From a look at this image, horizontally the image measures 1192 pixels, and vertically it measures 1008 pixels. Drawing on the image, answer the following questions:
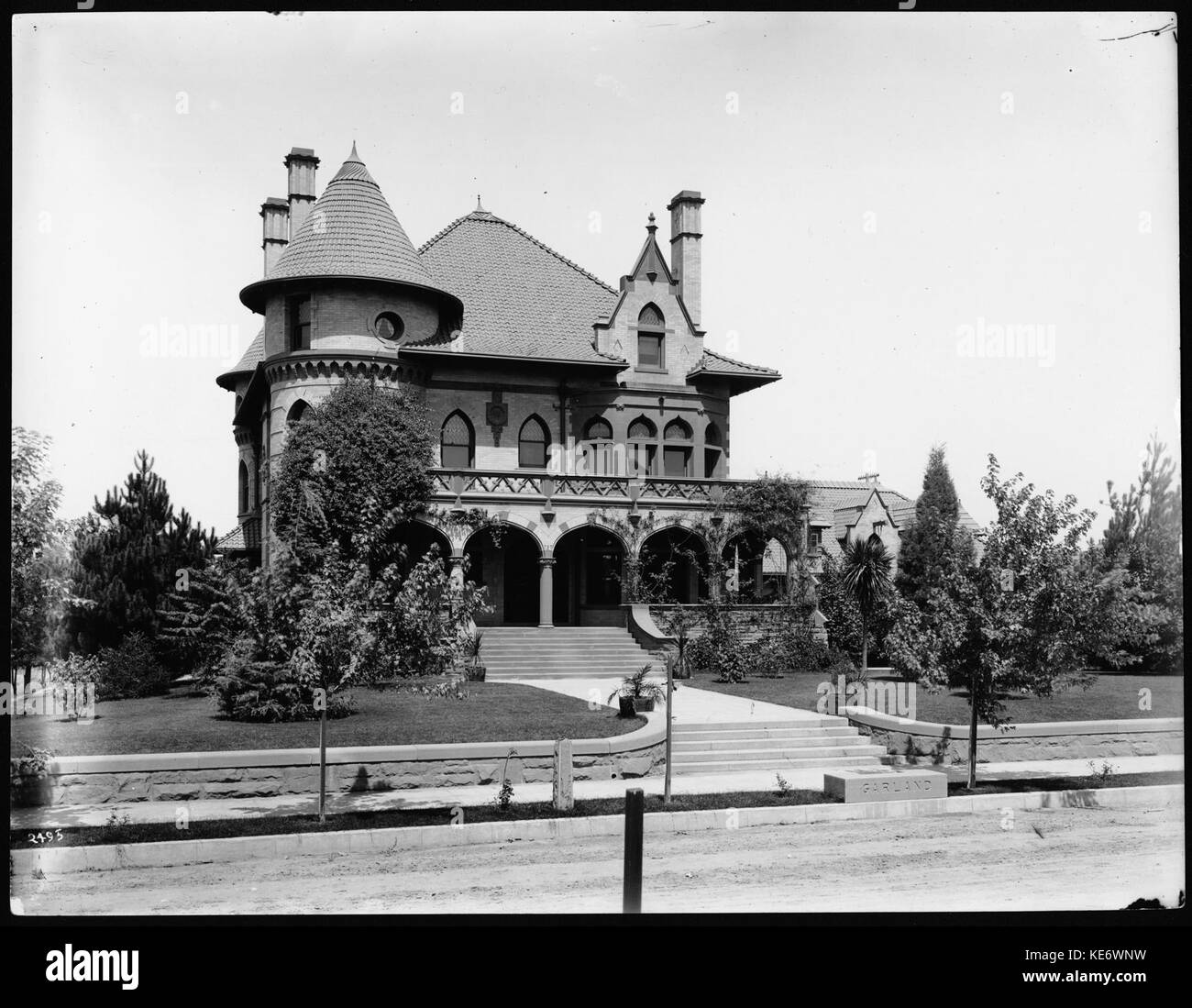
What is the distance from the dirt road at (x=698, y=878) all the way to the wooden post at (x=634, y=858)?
3.95 feet

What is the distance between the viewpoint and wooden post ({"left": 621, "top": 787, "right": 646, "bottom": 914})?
9828 millimetres

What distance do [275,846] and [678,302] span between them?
84.1 feet

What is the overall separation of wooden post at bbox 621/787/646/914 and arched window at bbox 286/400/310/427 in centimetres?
2250

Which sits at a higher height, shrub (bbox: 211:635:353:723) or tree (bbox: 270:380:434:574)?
tree (bbox: 270:380:434:574)

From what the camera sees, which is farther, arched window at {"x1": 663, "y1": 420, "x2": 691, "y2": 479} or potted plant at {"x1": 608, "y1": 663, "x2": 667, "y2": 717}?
arched window at {"x1": 663, "y1": 420, "x2": 691, "y2": 479}

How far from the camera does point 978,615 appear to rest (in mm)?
17031

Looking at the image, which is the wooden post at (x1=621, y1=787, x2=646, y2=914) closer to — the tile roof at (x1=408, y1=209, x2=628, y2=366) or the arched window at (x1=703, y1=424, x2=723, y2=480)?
the tile roof at (x1=408, y1=209, x2=628, y2=366)

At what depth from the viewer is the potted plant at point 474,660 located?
24859mm

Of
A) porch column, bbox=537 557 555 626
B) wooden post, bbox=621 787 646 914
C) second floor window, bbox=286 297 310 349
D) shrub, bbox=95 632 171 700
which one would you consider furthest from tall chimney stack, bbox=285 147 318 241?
wooden post, bbox=621 787 646 914

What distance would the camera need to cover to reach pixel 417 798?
1541cm
